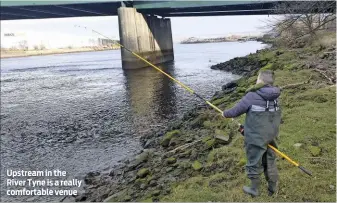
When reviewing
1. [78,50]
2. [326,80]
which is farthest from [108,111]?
[78,50]

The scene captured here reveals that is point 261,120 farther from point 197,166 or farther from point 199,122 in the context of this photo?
point 199,122

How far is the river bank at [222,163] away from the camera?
5270mm

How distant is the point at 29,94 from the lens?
23.9 m

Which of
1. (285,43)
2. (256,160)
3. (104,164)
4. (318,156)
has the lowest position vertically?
(104,164)

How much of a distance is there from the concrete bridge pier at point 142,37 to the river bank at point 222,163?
28.3 metres

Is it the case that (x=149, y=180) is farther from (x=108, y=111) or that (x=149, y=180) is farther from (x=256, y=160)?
(x=108, y=111)

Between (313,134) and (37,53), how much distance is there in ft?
383

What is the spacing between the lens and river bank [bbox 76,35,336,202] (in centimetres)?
527

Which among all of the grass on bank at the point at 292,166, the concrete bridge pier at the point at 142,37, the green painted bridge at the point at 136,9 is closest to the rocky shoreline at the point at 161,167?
the grass on bank at the point at 292,166

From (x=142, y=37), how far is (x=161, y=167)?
3465 cm

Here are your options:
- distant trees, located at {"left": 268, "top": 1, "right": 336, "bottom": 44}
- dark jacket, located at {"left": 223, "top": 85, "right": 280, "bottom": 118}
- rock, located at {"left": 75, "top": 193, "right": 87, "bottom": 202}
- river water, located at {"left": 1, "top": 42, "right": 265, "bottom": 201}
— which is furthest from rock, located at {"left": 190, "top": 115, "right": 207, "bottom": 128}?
distant trees, located at {"left": 268, "top": 1, "right": 336, "bottom": 44}

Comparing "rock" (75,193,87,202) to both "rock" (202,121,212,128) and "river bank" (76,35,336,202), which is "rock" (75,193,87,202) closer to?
"river bank" (76,35,336,202)

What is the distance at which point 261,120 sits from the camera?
14.8ft

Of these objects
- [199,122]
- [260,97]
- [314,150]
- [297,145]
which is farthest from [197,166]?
[199,122]
